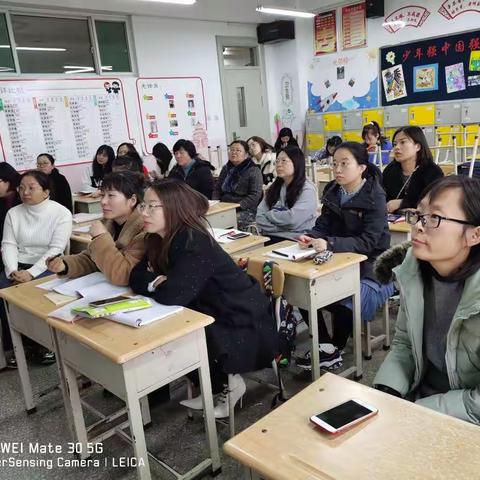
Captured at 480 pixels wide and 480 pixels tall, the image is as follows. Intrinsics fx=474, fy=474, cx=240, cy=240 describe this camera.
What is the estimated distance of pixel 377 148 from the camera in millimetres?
5586

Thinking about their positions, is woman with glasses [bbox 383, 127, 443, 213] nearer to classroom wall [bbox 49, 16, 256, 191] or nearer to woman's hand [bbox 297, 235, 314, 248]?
woman's hand [bbox 297, 235, 314, 248]

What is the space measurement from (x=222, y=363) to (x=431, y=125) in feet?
20.3

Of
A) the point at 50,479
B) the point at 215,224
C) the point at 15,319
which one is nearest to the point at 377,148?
the point at 215,224

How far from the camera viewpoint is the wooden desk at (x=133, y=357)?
1.65 metres

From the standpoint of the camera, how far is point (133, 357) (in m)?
1.56

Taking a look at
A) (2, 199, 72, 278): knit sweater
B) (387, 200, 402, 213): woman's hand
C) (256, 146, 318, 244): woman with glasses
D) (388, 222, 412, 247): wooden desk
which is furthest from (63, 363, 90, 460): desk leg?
(387, 200, 402, 213): woman's hand

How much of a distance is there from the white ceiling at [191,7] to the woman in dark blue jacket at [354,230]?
489 centimetres

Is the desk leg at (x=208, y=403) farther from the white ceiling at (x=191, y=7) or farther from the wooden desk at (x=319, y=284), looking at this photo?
the white ceiling at (x=191, y=7)

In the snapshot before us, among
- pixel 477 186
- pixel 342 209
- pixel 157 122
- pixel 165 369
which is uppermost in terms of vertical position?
pixel 157 122

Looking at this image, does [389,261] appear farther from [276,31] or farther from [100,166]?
[276,31]

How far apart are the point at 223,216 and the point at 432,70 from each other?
15.4 ft

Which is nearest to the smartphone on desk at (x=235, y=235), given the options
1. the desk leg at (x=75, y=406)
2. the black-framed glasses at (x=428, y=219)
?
the desk leg at (x=75, y=406)

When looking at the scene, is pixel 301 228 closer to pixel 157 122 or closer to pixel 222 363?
pixel 222 363

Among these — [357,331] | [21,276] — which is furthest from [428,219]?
[21,276]
